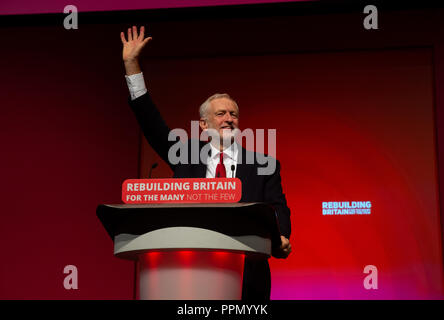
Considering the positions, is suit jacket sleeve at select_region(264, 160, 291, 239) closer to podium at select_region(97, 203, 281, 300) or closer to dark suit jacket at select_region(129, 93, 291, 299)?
dark suit jacket at select_region(129, 93, 291, 299)

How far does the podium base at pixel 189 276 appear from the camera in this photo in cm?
149

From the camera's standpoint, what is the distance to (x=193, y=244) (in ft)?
4.85

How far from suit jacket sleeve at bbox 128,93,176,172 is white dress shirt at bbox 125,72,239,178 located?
3 cm

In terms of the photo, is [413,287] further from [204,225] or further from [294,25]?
[204,225]

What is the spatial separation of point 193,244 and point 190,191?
0.16m

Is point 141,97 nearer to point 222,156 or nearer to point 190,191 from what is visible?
point 222,156

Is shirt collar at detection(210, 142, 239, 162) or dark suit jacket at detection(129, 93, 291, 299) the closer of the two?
dark suit jacket at detection(129, 93, 291, 299)

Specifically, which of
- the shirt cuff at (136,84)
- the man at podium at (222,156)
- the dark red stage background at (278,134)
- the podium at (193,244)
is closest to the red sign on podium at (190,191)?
the podium at (193,244)

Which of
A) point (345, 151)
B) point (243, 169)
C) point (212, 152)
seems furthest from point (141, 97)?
point (345, 151)

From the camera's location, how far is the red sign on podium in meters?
1.57

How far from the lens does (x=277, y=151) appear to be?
4.12m

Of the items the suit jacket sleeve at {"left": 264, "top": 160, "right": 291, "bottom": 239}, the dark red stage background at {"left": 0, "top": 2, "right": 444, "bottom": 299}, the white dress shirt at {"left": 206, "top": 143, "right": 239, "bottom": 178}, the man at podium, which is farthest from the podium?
the dark red stage background at {"left": 0, "top": 2, "right": 444, "bottom": 299}

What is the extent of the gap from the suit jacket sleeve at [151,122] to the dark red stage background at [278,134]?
179 cm

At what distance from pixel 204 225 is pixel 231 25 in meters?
3.04
